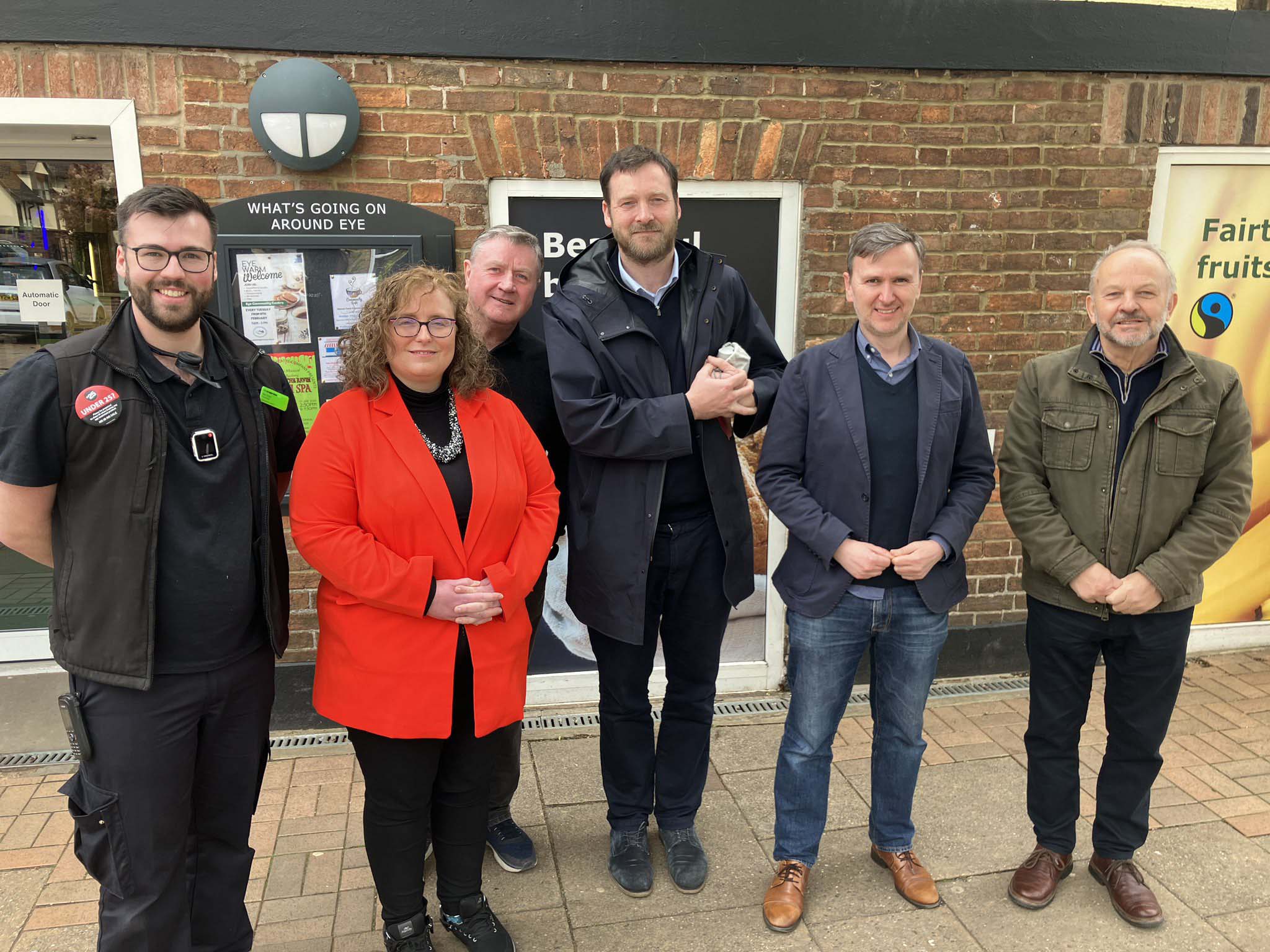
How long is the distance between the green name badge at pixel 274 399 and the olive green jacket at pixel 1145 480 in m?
2.30

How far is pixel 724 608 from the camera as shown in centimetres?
302

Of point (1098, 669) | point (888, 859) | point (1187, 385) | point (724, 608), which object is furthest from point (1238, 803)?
point (724, 608)

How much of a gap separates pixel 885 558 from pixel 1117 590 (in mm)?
747

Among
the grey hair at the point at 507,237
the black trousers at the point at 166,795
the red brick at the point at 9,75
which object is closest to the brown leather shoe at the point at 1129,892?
the black trousers at the point at 166,795

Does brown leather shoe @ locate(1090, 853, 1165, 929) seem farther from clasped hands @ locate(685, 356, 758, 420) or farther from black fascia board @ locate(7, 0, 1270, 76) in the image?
black fascia board @ locate(7, 0, 1270, 76)

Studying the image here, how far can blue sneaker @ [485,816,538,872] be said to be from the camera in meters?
3.15

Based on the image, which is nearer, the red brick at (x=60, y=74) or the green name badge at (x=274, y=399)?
the green name badge at (x=274, y=399)

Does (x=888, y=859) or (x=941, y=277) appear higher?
(x=941, y=277)

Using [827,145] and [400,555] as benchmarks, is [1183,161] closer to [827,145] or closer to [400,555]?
[827,145]

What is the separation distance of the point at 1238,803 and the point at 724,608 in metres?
2.36

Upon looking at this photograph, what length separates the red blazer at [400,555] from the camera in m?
2.32

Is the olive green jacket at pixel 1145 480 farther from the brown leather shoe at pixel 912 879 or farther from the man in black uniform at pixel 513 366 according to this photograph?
the man in black uniform at pixel 513 366

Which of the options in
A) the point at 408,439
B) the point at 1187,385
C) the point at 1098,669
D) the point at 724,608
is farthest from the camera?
the point at 1098,669

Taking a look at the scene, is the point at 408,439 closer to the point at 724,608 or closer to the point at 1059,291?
the point at 724,608
